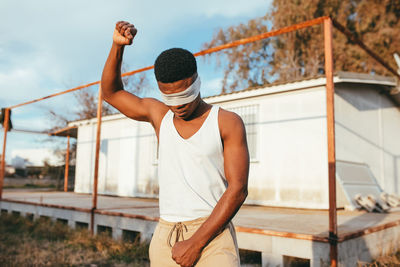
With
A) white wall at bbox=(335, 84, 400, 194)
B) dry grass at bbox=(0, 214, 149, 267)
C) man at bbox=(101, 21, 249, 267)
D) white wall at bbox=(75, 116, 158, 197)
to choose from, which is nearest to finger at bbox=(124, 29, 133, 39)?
man at bbox=(101, 21, 249, 267)

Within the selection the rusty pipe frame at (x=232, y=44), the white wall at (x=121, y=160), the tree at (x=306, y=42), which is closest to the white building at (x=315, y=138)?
the white wall at (x=121, y=160)

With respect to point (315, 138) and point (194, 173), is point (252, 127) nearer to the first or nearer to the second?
point (315, 138)

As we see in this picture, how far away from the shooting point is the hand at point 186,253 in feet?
4.39

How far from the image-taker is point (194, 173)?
1.42 metres

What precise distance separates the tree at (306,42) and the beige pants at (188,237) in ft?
49.2

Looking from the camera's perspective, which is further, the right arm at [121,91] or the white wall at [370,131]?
the white wall at [370,131]

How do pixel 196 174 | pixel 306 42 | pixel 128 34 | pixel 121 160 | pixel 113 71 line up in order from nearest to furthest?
pixel 196 174
pixel 128 34
pixel 113 71
pixel 121 160
pixel 306 42

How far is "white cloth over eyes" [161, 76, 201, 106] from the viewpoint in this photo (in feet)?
4.56

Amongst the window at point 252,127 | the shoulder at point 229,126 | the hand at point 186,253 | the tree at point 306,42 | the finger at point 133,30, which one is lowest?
the hand at point 186,253

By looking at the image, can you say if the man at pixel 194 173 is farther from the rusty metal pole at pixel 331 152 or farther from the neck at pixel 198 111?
the rusty metal pole at pixel 331 152

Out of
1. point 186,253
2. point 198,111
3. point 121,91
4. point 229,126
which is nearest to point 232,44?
point 121,91

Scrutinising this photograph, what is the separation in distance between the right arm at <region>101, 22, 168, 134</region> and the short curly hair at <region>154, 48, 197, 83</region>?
0.25 meters

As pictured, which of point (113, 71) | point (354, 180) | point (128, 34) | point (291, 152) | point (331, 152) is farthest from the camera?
point (291, 152)

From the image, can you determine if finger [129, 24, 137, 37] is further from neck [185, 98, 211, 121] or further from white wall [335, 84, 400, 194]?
white wall [335, 84, 400, 194]
